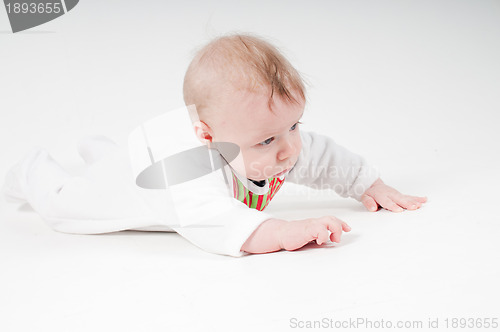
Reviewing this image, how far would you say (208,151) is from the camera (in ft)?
4.59

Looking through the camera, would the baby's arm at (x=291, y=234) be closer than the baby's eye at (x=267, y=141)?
Yes

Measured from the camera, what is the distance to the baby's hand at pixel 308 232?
47.9 inches

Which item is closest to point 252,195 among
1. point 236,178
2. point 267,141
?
point 236,178

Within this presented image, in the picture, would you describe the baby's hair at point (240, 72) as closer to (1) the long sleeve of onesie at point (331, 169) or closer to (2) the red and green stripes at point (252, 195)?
(2) the red and green stripes at point (252, 195)

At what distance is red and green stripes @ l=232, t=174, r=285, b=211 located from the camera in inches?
56.9

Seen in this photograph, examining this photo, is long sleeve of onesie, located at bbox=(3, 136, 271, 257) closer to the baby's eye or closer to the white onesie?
the white onesie

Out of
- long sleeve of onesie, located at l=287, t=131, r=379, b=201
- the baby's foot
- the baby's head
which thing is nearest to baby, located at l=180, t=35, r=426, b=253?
the baby's head

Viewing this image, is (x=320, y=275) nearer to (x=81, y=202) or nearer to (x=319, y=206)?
(x=319, y=206)

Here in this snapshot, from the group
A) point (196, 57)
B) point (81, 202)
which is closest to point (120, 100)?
point (81, 202)

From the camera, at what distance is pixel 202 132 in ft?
4.49

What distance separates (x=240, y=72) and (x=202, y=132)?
0.54 ft

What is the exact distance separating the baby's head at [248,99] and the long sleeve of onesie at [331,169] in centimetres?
25

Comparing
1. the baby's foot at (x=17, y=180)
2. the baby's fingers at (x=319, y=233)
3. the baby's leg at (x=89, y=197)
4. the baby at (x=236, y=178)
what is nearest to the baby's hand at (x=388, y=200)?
→ the baby at (x=236, y=178)

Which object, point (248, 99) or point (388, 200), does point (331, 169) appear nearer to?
point (388, 200)
